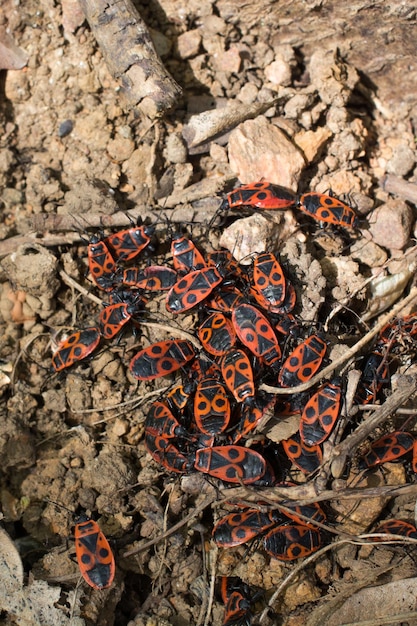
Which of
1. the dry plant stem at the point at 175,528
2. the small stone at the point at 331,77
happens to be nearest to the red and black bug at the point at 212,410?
the dry plant stem at the point at 175,528

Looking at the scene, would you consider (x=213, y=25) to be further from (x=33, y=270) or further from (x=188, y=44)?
(x=33, y=270)

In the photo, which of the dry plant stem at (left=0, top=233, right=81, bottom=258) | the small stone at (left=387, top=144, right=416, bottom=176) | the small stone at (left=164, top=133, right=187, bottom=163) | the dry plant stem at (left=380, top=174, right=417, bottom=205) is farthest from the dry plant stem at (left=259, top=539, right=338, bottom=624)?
the small stone at (left=164, top=133, right=187, bottom=163)

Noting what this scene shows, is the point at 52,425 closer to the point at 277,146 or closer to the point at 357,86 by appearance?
the point at 277,146

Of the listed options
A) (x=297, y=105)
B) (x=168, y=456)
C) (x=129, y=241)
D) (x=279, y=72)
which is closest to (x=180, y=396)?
(x=168, y=456)

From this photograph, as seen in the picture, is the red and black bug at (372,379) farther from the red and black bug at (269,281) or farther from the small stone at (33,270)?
the small stone at (33,270)

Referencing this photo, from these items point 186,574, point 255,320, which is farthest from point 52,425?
A: point 255,320

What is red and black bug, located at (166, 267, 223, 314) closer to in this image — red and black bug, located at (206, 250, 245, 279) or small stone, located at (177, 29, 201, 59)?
→ red and black bug, located at (206, 250, 245, 279)

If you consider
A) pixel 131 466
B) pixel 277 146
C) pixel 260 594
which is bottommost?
Answer: pixel 260 594
